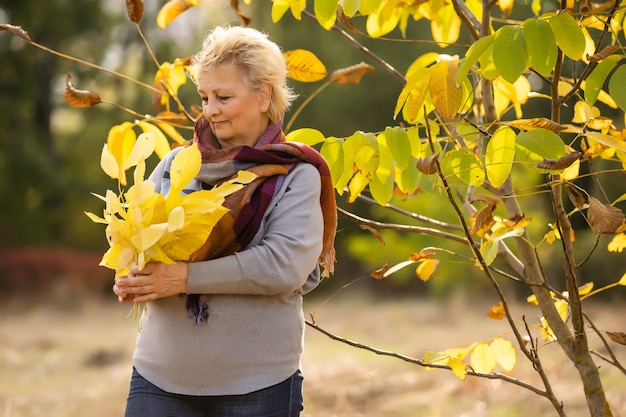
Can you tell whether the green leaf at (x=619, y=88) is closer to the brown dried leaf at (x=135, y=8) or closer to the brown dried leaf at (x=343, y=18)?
the brown dried leaf at (x=343, y=18)

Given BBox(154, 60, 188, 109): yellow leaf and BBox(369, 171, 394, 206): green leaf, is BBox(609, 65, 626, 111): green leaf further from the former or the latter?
BBox(154, 60, 188, 109): yellow leaf

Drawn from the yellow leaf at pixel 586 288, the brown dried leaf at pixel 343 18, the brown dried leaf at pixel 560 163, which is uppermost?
the brown dried leaf at pixel 343 18

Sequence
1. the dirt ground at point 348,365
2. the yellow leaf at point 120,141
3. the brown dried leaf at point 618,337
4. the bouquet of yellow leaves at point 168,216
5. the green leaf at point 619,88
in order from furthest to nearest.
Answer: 1. the dirt ground at point 348,365
2. the yellow leaf at point 120,141
3. the brown dried leaf at point 618,337
4. the bouquet of yellow leaves at point 168,216
5. the green leaf at point 619,88

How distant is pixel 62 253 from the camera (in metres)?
12.8

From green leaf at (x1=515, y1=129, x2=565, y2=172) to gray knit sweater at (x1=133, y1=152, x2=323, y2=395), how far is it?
40 centimetres

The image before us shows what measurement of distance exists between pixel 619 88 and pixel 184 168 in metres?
0.75

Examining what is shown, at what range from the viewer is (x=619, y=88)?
4.48 ft

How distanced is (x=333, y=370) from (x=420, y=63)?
430 centimetres

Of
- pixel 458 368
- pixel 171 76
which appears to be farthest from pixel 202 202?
pixel 171 76

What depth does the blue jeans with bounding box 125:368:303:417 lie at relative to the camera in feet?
5.27

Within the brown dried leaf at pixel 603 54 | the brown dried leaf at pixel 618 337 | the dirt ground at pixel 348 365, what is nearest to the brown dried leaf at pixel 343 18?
the brown dried leaf at pixel 603 54

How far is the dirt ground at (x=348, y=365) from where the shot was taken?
465 centimetres

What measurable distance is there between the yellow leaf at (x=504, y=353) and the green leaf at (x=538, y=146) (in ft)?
2.36

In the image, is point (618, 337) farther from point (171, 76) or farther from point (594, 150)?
point (171, 76)
